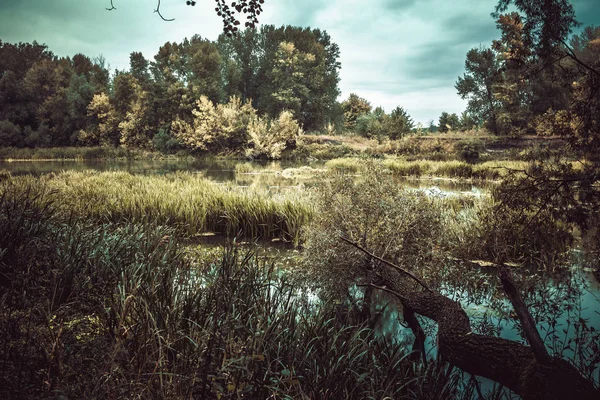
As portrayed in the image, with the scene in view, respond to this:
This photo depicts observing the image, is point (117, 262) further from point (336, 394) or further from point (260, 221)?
point (260, 221)

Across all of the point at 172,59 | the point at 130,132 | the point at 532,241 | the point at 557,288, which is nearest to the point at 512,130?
the point at 532,241

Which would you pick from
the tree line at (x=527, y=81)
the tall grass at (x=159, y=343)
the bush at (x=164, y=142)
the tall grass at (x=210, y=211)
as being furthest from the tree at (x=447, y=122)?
the tall grass at (x=159, y=343)

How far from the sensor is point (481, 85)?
90.4 feet

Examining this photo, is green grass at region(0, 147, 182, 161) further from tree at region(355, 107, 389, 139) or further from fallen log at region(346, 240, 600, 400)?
fallen log at region(346, 240, 600, 400)

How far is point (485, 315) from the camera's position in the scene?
368cm

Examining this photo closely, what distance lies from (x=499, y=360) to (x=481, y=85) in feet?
96.5

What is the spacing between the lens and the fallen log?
2012 millimetres

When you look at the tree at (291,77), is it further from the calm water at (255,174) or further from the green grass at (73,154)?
the calm water at (255,174)

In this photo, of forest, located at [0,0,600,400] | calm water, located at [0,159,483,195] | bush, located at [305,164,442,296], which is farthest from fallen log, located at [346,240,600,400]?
calm water, located at [0,159,483,195]

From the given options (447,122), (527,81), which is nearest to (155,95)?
(447,122)

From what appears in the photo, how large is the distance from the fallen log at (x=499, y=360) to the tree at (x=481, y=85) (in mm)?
26954

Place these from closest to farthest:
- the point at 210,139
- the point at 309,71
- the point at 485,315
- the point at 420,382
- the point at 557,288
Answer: the point at 420,382, the point at 485,315, the point at 557,288, the point at 210,139, the point at 309,71

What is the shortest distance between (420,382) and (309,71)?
42.6 m

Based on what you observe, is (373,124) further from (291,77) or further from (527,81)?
(527,81)
